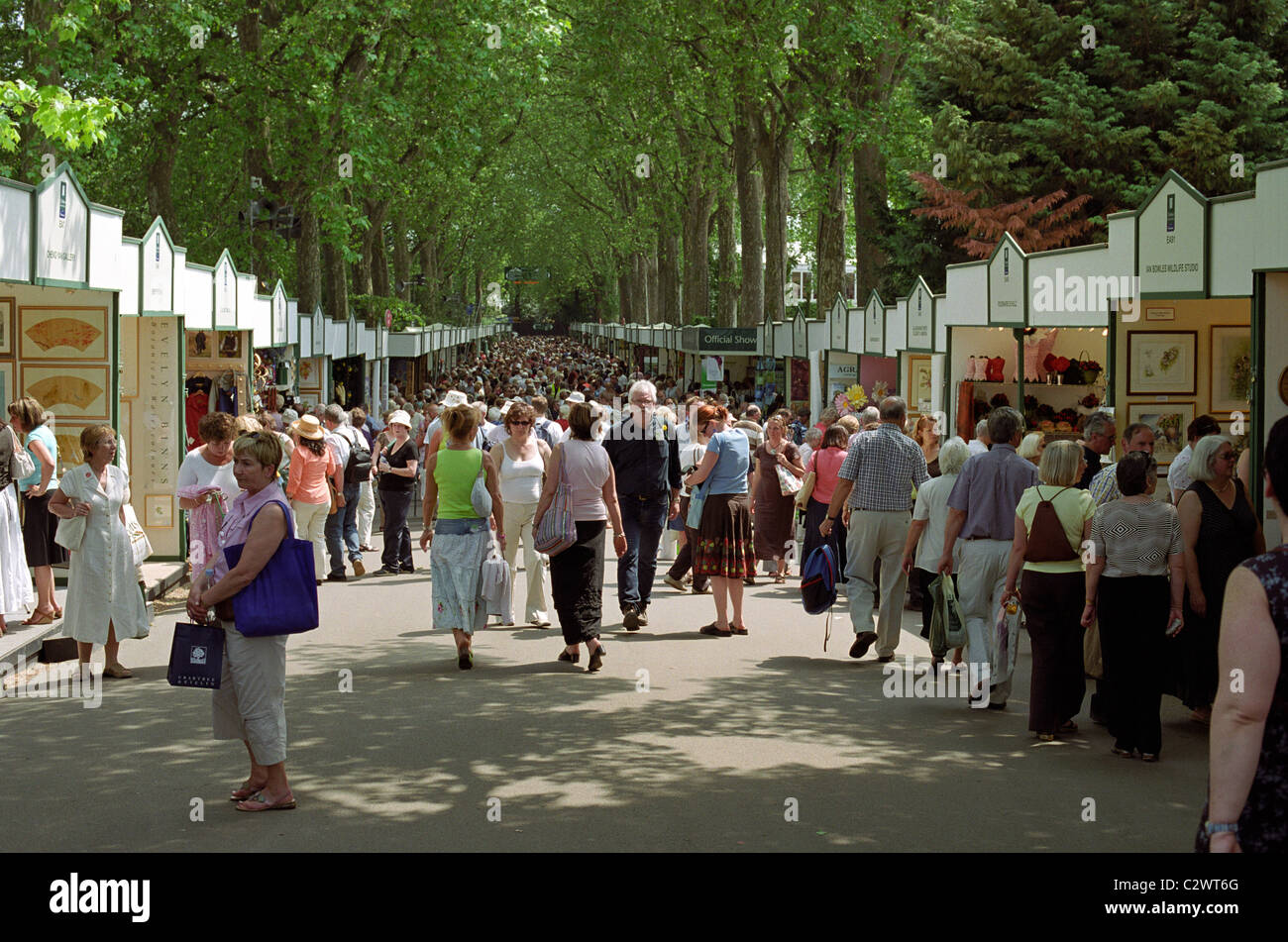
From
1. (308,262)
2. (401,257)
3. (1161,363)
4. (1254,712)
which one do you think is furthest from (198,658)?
(401,257)

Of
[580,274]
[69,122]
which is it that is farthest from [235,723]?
[580,274]

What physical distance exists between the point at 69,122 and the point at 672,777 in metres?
9.94

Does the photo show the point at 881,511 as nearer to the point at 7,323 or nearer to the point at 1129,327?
the point at 1129,327

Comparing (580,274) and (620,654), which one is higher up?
(580,274)

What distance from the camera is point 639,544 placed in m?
12.7

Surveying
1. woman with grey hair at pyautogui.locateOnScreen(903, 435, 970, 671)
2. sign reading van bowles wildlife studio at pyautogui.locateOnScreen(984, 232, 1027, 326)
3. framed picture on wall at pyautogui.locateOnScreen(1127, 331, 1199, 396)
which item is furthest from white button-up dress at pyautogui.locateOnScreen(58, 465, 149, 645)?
sign reading van bowles wildlife studio at pyautogui.locateOnScreen(984, 232, 1027, 326)

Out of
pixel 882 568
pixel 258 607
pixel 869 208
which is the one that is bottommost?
pixel 882 568

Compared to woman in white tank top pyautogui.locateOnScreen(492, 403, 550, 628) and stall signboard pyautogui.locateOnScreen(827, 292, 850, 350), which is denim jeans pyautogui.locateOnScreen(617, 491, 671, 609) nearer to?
woman in white tank top pyautogui.locateOnScreen(492, 403, 550, 628)

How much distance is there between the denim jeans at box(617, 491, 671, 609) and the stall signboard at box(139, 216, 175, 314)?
234 inches

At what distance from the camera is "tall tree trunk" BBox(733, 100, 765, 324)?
37.3m

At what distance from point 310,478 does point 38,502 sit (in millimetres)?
2604

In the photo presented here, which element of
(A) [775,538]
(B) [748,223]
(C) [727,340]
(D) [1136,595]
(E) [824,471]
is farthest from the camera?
(B) [748,223]

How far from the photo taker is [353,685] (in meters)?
9.95
